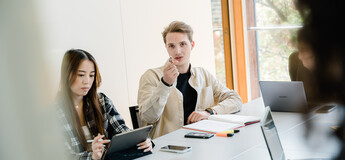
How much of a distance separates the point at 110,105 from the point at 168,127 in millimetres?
437

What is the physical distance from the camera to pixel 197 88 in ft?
9.04

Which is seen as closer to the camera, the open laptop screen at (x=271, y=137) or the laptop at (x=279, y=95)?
the open laptop screen at (x=271, y=137)

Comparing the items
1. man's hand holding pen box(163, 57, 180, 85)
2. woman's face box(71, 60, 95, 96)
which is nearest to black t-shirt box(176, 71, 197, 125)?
man's hand holding pen box(163, 57, 180, 85)

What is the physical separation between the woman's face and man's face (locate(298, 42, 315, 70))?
208 cm

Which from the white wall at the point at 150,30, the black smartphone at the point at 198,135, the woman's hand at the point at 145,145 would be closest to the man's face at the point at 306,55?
the woman's hand at the point at 145,145

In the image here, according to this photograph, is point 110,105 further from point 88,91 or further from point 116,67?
point 116,67

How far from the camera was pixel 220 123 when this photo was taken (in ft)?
7.62

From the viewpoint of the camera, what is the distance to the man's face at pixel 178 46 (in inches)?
109

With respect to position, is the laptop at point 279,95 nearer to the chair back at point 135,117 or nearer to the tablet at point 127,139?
the chair back at point 135,117

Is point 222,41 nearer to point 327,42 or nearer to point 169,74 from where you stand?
point 169,74

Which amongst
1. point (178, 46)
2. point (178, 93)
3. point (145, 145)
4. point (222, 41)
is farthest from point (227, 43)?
point (145, 145)

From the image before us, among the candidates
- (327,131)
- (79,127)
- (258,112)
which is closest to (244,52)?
(258,112)

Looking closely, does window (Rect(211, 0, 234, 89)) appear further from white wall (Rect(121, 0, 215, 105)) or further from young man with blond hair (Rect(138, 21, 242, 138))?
young man with blond hair (Rect(138, 21, 242, 138))

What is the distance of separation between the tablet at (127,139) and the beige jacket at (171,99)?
2.10ft
